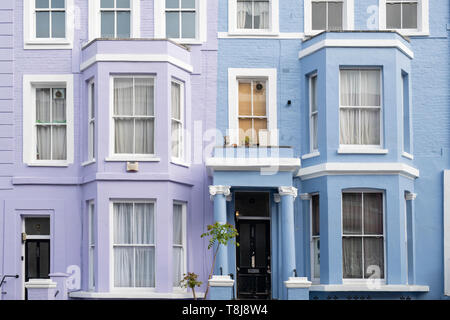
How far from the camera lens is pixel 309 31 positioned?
94.5 ft

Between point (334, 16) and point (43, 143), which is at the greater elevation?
point (334, 16)

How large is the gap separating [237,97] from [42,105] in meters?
5.12

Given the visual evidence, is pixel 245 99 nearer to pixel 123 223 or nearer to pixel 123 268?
pixel 123 223

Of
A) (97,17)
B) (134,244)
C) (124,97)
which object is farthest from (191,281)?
(97,17)

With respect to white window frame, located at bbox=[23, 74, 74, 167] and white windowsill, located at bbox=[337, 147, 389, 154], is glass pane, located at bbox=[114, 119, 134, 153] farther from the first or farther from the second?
white windowsill, located at bbox=[337, 147, 389, 154]

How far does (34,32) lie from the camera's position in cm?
2881

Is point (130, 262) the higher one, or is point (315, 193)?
point (315, 193)

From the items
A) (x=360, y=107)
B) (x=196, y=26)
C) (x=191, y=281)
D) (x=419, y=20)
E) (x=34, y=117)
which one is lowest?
(x=191, y=281)

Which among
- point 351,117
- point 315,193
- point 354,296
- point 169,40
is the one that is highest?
point 169,40

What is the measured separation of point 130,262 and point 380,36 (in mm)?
8506

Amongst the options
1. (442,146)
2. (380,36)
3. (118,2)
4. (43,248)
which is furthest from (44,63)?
(442,146)

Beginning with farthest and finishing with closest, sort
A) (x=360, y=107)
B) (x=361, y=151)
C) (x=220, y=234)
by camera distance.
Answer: (x=360, y=107) < (x=361, y=151) < (x=220, y=234)

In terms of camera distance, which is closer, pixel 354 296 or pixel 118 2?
pixel 354 296

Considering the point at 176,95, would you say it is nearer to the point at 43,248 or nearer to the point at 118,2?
the point at 118,2
